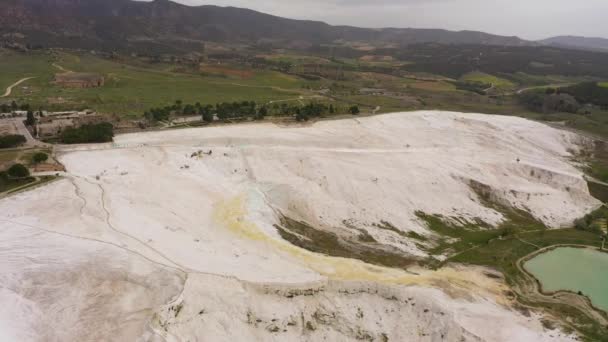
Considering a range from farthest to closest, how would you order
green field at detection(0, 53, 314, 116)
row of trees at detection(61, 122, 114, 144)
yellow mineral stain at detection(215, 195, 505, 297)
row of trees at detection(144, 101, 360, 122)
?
1. green field at detection(0, 53, 314, 116)
2. row of trees at detection(144, 101, 360, 122)
3. row of trees at detection(61, 122, 114, 144)
4. yellow mineral stain at detection(215, 195, 505, 297)

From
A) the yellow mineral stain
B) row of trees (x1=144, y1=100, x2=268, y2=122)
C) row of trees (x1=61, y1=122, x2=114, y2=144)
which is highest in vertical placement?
row of trees (x1=144, y1=100, x2=268, y2=122)

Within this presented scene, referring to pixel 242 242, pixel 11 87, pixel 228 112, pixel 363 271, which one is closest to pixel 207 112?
pixel 228 112

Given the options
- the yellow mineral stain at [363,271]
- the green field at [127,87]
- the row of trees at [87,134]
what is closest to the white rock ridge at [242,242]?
the yellow mineral stain at [363,271]

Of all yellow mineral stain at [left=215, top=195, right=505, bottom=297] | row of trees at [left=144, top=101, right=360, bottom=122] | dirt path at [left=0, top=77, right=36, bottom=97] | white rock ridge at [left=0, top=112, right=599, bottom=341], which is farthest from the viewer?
dirt path at [left=0, top=77, right=36, bottom=97]

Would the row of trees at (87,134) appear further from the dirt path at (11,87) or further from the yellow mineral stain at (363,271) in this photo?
the dirt path at (11,87)

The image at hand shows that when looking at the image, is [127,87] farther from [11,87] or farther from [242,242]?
[242,242]

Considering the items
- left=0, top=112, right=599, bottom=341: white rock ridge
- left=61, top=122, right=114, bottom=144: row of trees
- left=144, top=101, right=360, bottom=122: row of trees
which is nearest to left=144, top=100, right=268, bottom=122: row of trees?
left=144, top=101, right=360, bottom=122: row of trees

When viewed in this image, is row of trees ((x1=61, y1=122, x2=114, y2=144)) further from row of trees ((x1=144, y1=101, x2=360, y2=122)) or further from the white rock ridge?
row of trees ((x1=144, y1=101, x2=360, y2=122))

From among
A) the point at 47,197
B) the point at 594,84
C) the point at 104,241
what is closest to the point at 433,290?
the point at 104,241

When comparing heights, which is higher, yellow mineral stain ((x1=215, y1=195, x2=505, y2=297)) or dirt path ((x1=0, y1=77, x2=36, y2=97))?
dirt path ((x1=0, y1=77, x2=36, y2=97))
